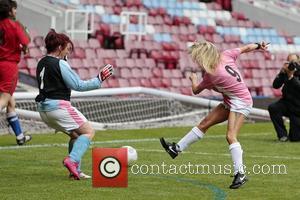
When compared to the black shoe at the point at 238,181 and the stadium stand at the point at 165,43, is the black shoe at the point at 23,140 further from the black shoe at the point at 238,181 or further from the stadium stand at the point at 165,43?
the stadium stand at the point at 165,43

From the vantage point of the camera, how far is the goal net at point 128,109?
56.2 ft

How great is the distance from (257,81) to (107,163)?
57.0ft

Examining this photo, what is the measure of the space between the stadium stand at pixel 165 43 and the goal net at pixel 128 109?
3.01 meters

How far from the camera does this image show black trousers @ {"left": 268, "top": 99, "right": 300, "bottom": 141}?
1548 centimetres

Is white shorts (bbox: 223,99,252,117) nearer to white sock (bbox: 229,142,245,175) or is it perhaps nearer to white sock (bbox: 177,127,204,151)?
white sock (bbox: 229,142,245,175)

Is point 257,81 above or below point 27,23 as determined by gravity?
below

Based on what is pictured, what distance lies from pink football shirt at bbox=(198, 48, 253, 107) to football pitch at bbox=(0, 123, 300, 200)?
927 mm

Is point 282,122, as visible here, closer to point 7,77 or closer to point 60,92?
point 7,77

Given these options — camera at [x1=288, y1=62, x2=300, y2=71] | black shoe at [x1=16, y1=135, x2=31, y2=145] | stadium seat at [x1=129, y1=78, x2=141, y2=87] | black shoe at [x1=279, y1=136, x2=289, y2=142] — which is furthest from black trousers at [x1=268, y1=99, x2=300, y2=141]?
stadium seat at [x1=129, y1=78, x2=141, y2=87]

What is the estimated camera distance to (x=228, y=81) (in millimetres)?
10305

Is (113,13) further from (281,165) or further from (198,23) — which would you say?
(281,165)

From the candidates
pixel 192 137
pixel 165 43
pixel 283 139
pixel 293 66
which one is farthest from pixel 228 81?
pixel 165 43

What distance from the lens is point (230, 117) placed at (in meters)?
10.4

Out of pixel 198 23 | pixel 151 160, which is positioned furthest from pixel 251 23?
pixel 151 160
